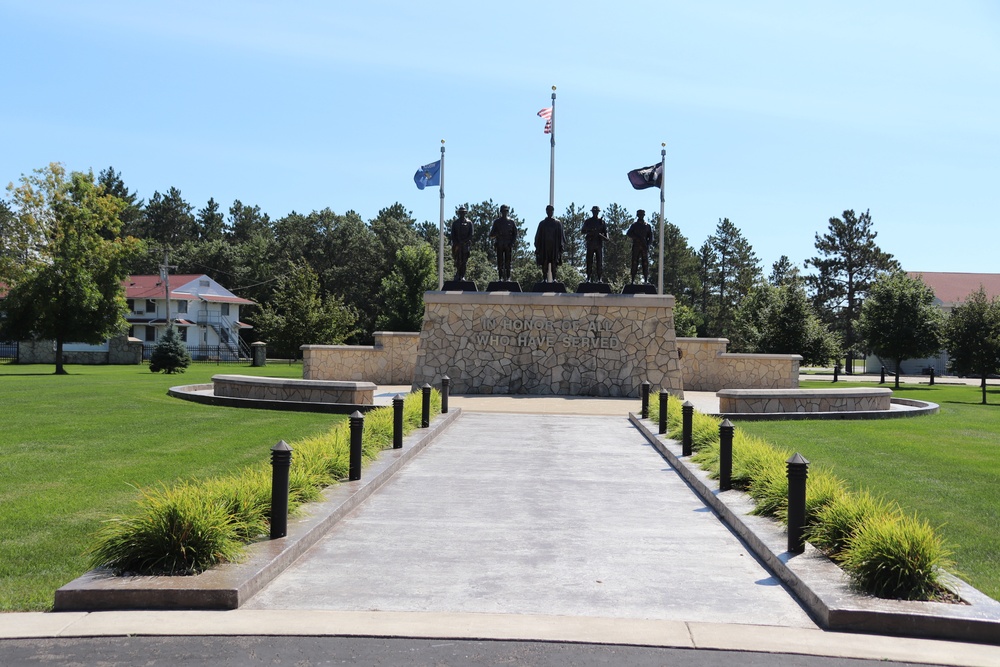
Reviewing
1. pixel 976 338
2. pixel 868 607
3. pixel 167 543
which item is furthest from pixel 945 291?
pixel 167 543

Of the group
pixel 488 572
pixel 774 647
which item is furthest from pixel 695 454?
pixel 774 647

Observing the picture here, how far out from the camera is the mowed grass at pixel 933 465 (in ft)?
26.3

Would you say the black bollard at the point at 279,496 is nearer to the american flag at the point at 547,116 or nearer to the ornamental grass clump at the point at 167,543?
the ornamental grass clump at the point at 167,543

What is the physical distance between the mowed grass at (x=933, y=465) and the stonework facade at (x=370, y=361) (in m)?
14.9

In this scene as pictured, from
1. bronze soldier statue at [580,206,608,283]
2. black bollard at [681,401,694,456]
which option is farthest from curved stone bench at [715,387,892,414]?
bronze soldier statue at [580,206,608,283]

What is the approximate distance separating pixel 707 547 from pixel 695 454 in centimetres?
503

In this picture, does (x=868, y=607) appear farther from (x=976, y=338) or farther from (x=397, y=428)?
(x=976, y=338)

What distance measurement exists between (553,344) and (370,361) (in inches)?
297

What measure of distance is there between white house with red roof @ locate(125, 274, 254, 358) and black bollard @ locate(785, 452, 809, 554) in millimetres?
62160

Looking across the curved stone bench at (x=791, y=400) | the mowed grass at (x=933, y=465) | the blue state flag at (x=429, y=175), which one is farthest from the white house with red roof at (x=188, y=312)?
the mowed grass at (x=933, y=465)

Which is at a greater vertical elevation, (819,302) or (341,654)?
(819,302)

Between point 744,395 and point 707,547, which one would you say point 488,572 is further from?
point 744,395

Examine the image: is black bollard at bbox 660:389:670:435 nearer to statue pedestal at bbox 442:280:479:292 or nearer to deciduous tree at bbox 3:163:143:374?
statue pedestal at bbox 442:280:479:292

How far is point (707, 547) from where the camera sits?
27.2 ft
